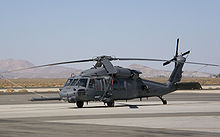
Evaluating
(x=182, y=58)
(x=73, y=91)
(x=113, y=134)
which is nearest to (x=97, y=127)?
(x=113, y=134)

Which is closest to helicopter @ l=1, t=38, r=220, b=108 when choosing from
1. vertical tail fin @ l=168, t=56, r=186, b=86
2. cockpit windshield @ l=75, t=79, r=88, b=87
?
cockpit windshield @ l=75, t=79, r=88, b=87

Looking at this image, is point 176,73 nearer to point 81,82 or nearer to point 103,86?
point 103,86

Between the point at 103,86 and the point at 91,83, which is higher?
the point at 91,83

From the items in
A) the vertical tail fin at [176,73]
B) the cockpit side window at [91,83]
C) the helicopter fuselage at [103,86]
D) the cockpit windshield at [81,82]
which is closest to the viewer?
the helicopter fuselage at [103,86]

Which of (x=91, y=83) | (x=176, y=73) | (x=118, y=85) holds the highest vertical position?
(x=176, y=73)

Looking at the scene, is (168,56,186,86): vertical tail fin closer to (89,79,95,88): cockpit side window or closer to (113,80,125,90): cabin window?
(113,80,125,90): cabin window

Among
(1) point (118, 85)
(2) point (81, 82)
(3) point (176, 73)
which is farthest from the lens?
(3) point (176, 73)

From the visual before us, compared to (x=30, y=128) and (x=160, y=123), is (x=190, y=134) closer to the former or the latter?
(x=160, y=123)

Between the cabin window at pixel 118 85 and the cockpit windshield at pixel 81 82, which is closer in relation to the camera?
the cockpit windshield at pixel 81 82

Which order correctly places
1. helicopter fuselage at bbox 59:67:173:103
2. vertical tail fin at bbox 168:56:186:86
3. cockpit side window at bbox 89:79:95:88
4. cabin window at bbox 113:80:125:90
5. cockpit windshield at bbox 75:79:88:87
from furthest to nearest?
vertical tail fin at bbox 168:56:186:86 < cabin window at bbox 113:80:125:90 < cockpit side window at bbox 89:79:95:88 < cockpit windshield at bbox 75:79:88:87 < helicopter fuselage at bbox 59:67:173:103

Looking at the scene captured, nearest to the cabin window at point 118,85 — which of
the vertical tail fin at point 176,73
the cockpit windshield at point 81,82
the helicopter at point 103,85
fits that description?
the helicopter at point 103,85

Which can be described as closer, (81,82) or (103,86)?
(81,82)

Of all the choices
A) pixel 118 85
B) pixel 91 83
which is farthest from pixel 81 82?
pixel 118 85

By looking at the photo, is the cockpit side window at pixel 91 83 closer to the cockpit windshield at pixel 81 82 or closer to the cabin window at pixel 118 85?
the cockpit windshield at pixel 81 82
